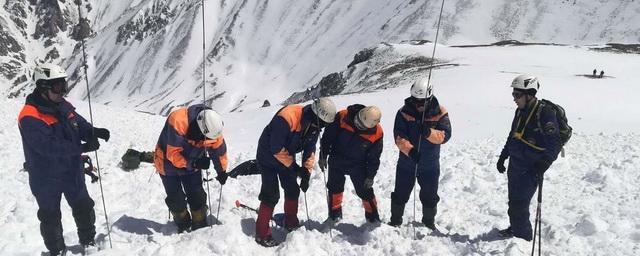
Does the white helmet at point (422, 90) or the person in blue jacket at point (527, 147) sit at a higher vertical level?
the white helmet at point (422, 90)

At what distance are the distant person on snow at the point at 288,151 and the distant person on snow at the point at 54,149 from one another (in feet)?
8.67

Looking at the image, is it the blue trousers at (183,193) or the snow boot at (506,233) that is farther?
the blue trousers at (183,193)

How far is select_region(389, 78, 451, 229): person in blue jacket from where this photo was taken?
768cm

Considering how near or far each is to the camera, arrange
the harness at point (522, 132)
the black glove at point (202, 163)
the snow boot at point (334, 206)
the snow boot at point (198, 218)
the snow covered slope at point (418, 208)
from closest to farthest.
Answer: the harness at point (522, 132), the snow covered slope at point (418, 208), the black glove at point (202, 163), the snow boot at point (198, 218), the snow boot at point (334, 206)

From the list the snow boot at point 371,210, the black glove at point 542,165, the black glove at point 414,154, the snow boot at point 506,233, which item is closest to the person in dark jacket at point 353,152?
the snow boot at point 371,210

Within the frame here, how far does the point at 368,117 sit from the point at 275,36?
144 metres

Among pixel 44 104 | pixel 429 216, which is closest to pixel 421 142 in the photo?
pixel 429 216

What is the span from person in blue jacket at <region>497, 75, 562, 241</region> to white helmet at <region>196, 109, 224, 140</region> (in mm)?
4405

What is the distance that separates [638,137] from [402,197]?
11100 mm

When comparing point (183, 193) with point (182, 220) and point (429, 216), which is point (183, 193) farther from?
point (429, 216)

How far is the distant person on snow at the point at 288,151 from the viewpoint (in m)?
7.48

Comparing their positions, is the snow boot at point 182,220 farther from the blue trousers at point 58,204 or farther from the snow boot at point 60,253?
the snow boot at point 60,253

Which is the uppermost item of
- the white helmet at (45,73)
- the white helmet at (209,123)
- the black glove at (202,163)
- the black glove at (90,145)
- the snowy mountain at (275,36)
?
the snowy mountain at (275,36)

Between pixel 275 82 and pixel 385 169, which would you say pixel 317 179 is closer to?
pixel 385 169
